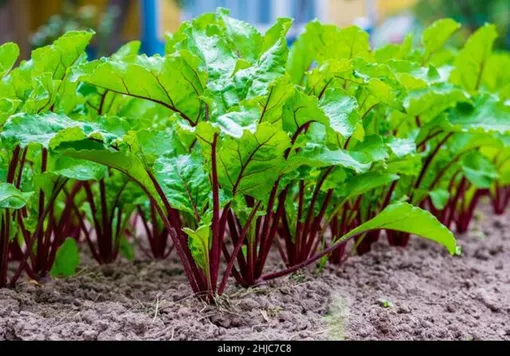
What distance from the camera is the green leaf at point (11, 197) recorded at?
65.9 inches

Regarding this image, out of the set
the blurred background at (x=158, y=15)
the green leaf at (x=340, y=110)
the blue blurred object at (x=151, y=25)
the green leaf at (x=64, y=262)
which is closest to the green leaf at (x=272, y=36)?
the green leaf at (x=340, y=110)

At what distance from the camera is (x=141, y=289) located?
1.97 meters

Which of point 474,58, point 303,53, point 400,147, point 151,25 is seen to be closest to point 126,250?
point 303,53

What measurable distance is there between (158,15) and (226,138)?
18.8 ft

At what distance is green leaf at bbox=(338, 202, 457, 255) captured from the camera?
1.68 metres

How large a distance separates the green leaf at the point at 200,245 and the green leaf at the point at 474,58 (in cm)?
150

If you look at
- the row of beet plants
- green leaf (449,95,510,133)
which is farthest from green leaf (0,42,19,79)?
green leaf (449,95,510,133)

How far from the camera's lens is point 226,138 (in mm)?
1566

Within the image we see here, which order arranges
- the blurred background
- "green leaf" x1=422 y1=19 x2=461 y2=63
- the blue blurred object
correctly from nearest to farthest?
"green leaf" x1=422 y1=19 x2=461 y2=63 → the blue blurred object → the blurred background

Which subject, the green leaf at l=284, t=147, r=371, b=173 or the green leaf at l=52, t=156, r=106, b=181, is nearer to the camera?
the green leaf at l=284, t=147, r=371, b=173

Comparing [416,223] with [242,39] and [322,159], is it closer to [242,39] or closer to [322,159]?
[322,159]

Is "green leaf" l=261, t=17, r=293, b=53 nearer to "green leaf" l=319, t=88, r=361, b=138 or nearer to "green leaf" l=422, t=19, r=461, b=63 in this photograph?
"green leaf" l=319, t=88, r=361, b=138

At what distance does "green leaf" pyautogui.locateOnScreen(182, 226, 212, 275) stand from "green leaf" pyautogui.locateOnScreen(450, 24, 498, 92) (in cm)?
150
